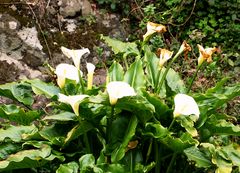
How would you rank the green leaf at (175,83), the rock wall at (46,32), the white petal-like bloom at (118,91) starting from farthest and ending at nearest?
1. the rock wall at (46,32)
2. the green leaf at (175,83)
3. the white petal-like bloom at (118,91)

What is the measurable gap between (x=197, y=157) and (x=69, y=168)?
71cm

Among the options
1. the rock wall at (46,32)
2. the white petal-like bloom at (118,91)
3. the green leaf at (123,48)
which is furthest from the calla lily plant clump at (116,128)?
the rock wall at (46,32)

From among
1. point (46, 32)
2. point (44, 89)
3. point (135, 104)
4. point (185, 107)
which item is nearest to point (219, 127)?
point (185, 107)

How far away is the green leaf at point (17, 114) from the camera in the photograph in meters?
2.77

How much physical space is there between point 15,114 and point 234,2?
269 cm

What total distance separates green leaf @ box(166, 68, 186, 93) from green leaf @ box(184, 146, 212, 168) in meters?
0.40

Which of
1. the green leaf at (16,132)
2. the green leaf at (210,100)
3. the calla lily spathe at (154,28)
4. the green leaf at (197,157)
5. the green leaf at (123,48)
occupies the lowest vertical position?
the green leaf at (197,157)

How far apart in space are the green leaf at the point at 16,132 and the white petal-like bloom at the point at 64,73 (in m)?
0.30

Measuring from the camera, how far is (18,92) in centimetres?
295

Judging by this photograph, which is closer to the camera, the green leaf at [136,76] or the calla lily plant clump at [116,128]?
the calla lily plant clump at [116,128]

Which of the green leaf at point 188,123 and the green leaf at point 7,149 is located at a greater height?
the green leaf at point 188,123

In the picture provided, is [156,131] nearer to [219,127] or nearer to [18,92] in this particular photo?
[219,127]

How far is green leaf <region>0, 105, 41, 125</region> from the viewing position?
2.77 meters

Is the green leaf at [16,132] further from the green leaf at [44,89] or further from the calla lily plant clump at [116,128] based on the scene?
the green leaf at [44,89]
